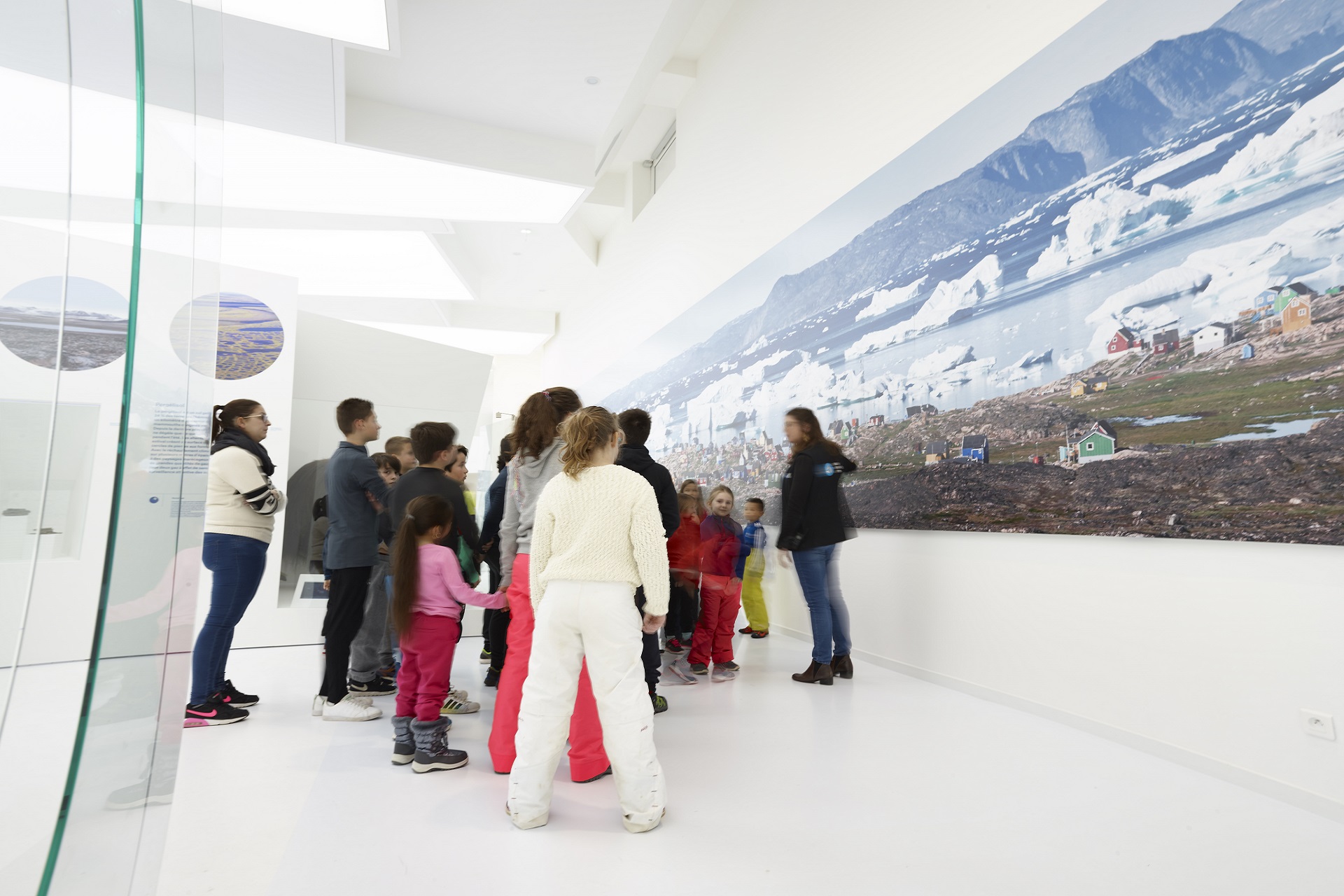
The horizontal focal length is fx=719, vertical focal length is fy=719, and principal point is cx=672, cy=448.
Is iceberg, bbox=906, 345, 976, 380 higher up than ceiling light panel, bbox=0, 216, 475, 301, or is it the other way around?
ceiling light panel, bbox=0, 216, 475, 301

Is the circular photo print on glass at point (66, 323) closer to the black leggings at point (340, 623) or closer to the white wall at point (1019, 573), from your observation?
the black leggings at point (340, 623)

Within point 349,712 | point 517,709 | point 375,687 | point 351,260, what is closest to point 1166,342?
point 517,709

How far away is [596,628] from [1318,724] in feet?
7.18

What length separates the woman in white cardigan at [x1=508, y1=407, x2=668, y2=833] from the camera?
2004mm

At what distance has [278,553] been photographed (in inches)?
212

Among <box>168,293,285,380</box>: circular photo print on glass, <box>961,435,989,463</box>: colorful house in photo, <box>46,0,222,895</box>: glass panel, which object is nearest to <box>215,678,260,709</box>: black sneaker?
<box>168,293,285,380</box>: circular photo print on glass

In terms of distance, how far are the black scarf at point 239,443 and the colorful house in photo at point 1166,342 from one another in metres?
3.72

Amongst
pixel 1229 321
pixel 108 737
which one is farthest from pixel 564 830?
pixel 1229 321

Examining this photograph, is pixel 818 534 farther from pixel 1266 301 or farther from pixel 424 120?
pixel 424 120

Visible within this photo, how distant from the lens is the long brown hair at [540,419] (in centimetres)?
271

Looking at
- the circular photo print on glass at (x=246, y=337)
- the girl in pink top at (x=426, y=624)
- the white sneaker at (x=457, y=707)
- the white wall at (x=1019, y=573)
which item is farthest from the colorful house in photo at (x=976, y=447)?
the circular photo print on glass at (x=246, y=337)

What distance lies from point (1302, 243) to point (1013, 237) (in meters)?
1.32

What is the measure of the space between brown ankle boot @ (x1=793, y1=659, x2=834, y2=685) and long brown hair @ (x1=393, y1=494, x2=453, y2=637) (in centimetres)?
222

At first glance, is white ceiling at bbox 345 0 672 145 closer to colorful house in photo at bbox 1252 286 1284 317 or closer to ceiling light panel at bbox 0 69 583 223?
ceiling light panel at bbox 0 69 583 223
